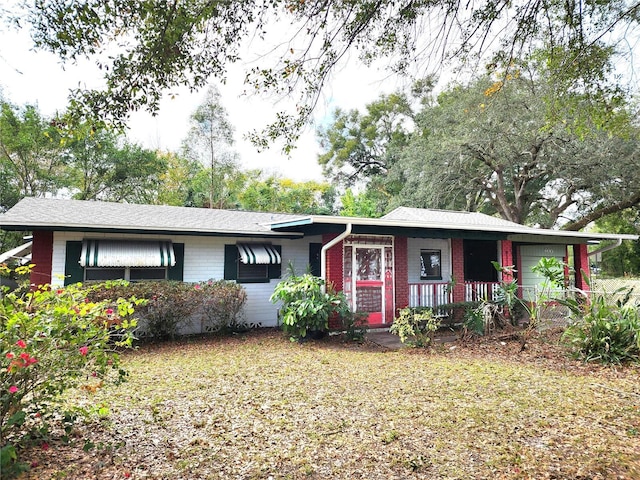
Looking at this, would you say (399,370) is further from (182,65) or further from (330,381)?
(182,65)

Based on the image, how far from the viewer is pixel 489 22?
5465 mm

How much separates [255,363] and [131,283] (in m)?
3.79

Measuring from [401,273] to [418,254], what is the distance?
199cm

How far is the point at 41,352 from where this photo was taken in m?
2.96

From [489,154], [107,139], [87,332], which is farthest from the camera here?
[107,139]

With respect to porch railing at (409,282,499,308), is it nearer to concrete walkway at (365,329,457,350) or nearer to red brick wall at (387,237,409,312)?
red brick wall at (387,237,409,312)

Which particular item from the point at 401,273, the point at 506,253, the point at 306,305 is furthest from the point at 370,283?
the point at 506,253

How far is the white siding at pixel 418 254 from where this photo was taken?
1175 cm

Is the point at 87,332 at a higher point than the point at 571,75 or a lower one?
lower

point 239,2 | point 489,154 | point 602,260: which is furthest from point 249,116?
point 602,260

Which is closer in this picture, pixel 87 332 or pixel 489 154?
pixel 87 332

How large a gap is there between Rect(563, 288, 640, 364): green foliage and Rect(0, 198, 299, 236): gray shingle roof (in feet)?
23.4

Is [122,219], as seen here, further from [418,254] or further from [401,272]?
[418,254]

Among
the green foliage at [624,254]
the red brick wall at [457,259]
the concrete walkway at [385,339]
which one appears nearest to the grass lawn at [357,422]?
the concrete walkway at [385,339]
